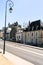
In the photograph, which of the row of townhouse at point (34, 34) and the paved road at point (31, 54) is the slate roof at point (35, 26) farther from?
the paved road at point (31, 54)

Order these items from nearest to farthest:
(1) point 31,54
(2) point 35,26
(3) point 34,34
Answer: (1) point 31,54 < (3) point 34,34 < (2) point 35,26

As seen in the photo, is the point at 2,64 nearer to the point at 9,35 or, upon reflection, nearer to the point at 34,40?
the point at 34,40

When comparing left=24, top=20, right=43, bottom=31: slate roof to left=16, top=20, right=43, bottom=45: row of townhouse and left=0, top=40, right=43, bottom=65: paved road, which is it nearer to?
left=16, top=20, right=43, bottom=45: row of townhouse

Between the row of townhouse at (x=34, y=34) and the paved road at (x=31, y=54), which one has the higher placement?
the row of townhouse at (x=34, y=34)

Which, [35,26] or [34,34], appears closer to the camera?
[34,34]

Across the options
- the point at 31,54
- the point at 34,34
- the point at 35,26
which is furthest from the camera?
the point at 35,26

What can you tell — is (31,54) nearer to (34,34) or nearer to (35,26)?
(34,34)

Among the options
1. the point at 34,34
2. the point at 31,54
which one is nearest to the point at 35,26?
the point at 34,34

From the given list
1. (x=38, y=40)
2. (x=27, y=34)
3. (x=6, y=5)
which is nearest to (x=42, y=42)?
(x=38, y=40)

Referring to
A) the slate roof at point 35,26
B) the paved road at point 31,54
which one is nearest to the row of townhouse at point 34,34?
the slate roof at point 35,26

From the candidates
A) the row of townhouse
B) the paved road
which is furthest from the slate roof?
the paved road

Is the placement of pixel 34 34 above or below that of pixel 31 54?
above

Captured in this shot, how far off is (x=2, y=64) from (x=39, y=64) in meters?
4.17

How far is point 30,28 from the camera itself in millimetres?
74812
